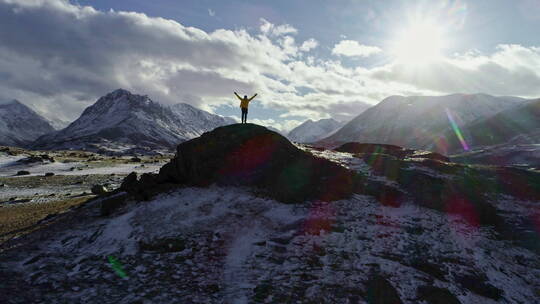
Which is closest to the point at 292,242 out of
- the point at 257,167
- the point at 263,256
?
the point at 263,256

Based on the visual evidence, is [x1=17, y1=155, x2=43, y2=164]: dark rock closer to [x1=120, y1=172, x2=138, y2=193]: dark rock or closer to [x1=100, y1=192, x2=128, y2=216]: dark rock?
[x1=120, y1=172, x2=138, y2=193]: dark rock

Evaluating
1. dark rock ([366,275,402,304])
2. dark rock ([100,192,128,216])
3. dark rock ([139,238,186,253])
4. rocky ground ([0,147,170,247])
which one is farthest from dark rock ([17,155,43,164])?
dark rock ([366,275,402,304])

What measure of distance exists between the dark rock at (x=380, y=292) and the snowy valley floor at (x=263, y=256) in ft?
0.15

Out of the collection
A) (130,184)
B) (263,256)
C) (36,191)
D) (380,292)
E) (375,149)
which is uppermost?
(375,149)

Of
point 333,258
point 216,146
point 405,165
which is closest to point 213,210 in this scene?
point 216,146

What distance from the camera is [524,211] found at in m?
21.2

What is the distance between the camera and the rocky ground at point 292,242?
1258 cm

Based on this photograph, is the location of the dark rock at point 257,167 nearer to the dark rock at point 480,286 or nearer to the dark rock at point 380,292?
the dark rock at point 380,292

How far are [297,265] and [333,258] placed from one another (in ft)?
6.41

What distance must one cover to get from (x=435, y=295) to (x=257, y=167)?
14875 mm

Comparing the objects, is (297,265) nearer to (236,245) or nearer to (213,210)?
(236,245)

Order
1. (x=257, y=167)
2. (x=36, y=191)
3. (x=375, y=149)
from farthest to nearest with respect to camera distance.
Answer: (x=36, y=191) < (x=375, y=149) < (x=257, y=167)

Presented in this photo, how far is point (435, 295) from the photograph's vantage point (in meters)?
12.7

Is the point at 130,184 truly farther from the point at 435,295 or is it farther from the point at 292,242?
the point at 435,295
